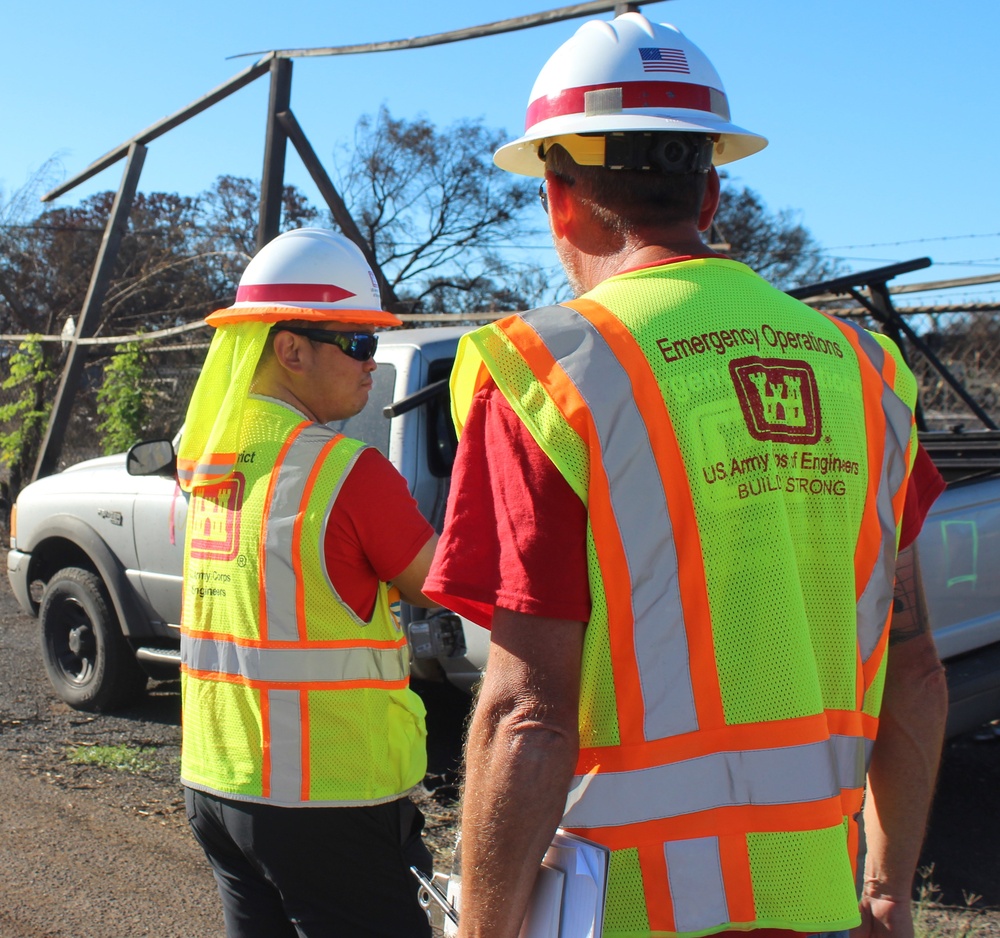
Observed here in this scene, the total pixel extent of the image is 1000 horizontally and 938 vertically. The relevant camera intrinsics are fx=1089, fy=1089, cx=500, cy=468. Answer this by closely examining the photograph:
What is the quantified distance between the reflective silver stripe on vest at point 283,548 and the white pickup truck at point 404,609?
2.00 meters

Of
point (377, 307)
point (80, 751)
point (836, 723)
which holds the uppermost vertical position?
point (377, 307)

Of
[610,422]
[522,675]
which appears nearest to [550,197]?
[610,422]

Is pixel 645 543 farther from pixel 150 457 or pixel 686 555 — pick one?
pixel 150 457

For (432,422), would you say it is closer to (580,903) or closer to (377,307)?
(377,307)

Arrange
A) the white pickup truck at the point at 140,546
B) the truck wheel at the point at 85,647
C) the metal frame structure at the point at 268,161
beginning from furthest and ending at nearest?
the metal frame structure at the point at 268,161, the truck wheel at the point at 85,647, the white pickup truck at the point at 140,546

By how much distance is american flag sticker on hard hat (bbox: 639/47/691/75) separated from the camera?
5.19ft

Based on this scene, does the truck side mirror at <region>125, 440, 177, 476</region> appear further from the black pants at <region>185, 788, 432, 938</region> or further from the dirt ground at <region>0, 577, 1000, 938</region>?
the black pants at <region>185, 788, 432, 938</region>

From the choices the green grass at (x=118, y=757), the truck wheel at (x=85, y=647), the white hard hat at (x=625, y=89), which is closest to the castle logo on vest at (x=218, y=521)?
the white hard hat at (x=625, y=89)

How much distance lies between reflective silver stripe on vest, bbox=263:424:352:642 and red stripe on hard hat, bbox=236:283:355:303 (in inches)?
20.6

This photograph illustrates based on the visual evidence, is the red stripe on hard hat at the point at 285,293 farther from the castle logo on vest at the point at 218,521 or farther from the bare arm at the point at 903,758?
the bare arm at the point at 903,758

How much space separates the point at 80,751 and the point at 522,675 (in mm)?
4934

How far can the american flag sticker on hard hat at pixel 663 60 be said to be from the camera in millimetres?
1581

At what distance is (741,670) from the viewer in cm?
140

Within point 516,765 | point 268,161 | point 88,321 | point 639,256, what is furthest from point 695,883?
point 88,321
